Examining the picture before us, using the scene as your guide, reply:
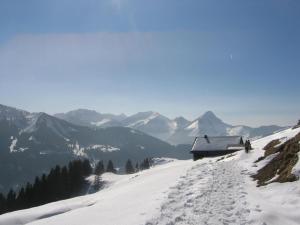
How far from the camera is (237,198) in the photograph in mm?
17906

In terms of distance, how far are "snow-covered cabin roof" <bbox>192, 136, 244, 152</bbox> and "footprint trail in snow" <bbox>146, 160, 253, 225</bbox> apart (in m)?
46.0

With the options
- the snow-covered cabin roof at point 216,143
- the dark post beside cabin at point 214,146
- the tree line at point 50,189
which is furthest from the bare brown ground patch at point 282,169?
the tree line at point 50,189

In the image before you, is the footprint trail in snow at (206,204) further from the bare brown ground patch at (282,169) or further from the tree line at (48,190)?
the tree line at (48,190)

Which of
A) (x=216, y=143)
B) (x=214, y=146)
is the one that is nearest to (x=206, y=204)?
(x=214, y=146)

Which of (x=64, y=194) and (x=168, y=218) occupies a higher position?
(x=168, y=218)

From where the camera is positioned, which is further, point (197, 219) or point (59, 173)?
point (59, 173)

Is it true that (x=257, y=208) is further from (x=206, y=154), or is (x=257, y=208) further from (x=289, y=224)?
(x=206, y=154)

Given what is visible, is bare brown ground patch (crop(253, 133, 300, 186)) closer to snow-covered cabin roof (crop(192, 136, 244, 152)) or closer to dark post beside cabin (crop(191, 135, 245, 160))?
dark post beside cabin (crop(191, 135, 245, 160))

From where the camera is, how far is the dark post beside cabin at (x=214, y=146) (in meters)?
68.7

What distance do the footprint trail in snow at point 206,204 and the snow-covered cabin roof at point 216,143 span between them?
46047mm

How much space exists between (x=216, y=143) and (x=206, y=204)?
55737mm

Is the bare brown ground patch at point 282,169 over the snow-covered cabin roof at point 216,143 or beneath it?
beneath

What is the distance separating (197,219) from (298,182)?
23.5 ft

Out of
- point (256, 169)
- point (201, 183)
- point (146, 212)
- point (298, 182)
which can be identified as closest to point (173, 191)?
point (201, 183)
